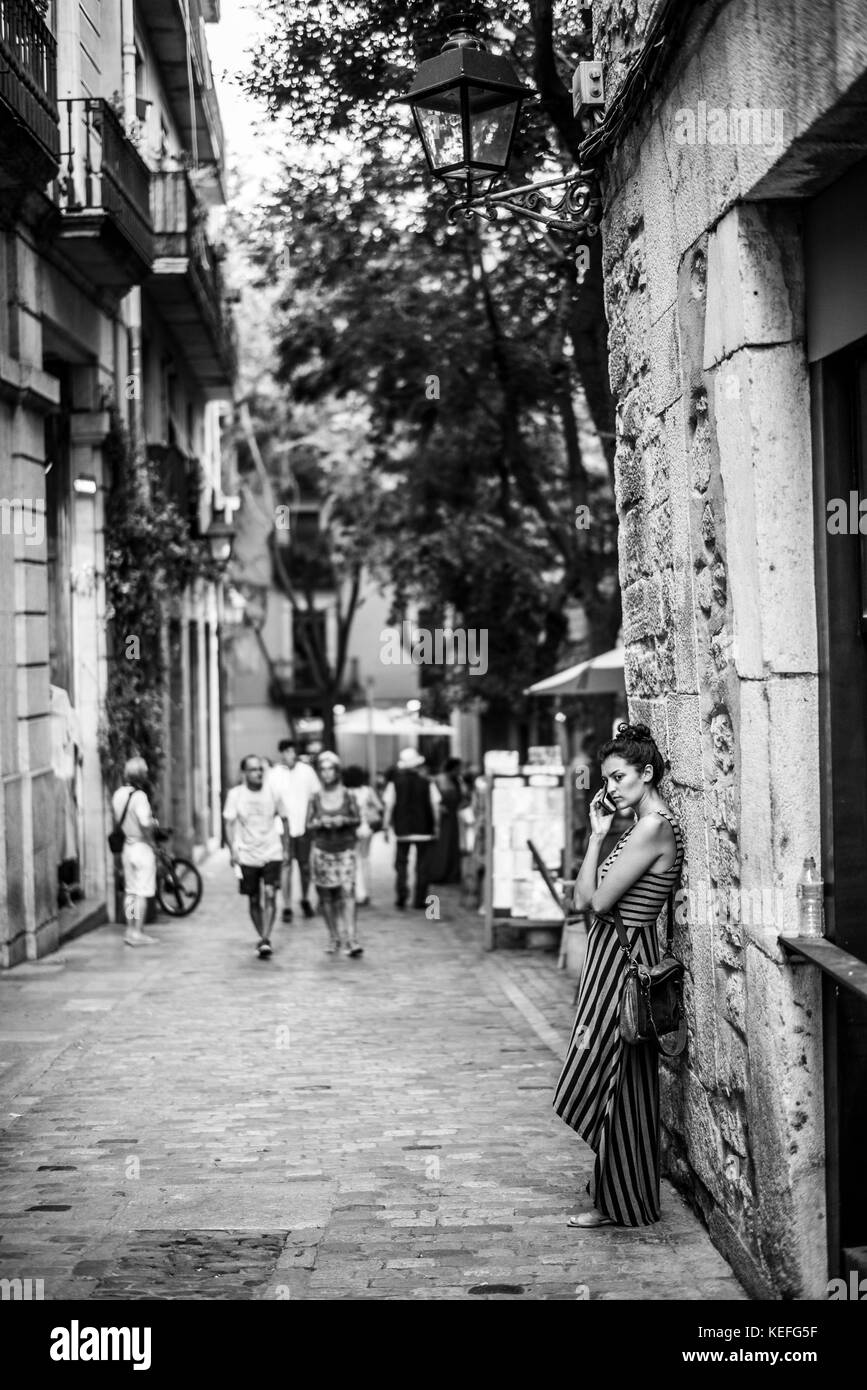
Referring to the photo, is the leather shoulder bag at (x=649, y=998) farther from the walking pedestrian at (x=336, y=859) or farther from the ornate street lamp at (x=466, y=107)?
the walking pedestrian at (x=336, y=859)

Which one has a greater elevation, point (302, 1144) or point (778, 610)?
point (778, 610)

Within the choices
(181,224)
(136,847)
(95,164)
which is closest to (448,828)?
(136,847)

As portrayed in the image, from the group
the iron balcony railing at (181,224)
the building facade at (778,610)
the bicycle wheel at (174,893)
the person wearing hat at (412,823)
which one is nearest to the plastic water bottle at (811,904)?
the building facade at (778,610)

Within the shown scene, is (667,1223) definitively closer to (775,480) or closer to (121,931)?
(775,480)

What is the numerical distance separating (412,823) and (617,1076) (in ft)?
43.4

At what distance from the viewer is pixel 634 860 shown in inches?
235

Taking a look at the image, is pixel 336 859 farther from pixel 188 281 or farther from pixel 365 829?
pixel 188 281

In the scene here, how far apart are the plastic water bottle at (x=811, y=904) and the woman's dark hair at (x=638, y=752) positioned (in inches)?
40.3

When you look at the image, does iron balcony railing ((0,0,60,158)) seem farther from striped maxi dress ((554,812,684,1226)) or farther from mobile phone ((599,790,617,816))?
striped maxi dress ((554,812,684,1226))

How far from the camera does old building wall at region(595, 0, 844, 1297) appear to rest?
5141mm

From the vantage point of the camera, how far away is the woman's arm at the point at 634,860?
19.5 ft

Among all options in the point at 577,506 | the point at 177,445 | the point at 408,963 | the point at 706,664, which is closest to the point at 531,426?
the point at 577,506

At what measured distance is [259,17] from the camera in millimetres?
11531

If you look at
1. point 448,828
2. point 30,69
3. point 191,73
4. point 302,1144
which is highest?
point 191,73
